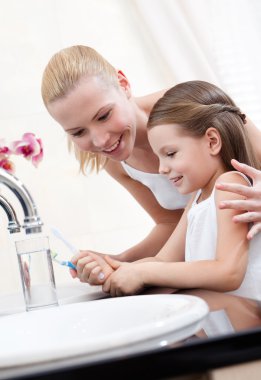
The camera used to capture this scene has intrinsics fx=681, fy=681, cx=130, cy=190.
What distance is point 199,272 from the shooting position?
101 centimetres

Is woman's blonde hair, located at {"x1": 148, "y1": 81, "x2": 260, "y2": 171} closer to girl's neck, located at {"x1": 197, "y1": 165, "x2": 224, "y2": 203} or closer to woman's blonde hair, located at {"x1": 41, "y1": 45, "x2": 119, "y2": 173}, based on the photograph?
girl's neck, located at {"x1": 197, "y1": 165, "x2": 224, "y2": 203}

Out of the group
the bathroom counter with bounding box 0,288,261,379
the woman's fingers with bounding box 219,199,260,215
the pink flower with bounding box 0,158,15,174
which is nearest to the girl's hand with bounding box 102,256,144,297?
the woman's fingers with bounding box 219,199,260,215

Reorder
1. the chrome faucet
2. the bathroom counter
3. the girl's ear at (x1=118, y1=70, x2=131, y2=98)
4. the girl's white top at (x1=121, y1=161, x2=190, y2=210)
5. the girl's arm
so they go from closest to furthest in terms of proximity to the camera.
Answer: the bathroom counter, the chrome faucet, the girl's arm, the girl's ear at (x1=118, y1=70, x2=131, y2=98), the girl's white top at (x1=121, y1=161, x2=190, y2=210)

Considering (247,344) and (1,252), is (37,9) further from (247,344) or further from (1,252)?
(247,344)

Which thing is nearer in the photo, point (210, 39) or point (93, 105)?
point (93, 105)

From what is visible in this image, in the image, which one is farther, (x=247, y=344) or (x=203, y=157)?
(x=203, y=157)

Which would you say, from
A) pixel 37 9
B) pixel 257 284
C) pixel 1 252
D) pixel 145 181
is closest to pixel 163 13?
pixel 37 9

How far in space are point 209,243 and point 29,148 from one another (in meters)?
1.05

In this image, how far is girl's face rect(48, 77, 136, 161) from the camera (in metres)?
1.35

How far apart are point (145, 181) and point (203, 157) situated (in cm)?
46

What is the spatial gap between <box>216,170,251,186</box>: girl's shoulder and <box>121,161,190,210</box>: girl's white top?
0.48 meters

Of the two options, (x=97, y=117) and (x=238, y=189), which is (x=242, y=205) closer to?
(x=238, y=189)

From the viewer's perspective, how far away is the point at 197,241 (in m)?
1.28

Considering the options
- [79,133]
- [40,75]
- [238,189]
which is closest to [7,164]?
[40,75]
